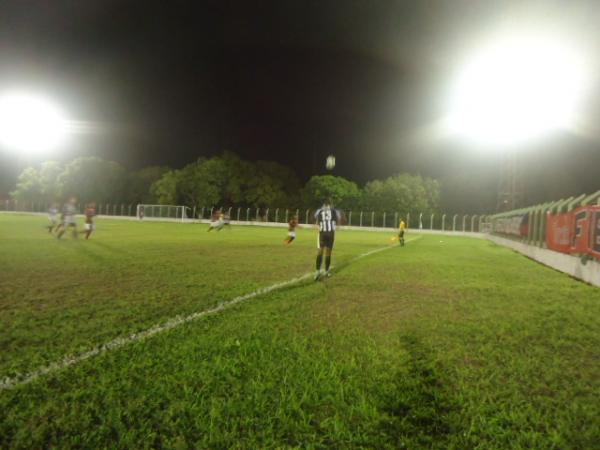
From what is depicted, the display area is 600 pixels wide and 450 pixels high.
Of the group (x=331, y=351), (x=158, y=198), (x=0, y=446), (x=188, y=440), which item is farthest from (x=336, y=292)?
(x=158, y=198)

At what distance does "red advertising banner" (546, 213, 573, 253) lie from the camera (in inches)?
500

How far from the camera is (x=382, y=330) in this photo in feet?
17.5

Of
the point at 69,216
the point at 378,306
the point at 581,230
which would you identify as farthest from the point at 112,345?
the point at 69,216

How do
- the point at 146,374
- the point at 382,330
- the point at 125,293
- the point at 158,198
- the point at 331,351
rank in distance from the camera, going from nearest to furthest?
the point at 146,374, the point at 331,351, the point at 382,330, the point at 125,293, the point at 158,198

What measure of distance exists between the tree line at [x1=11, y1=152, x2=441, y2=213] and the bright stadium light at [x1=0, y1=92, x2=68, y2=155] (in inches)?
404

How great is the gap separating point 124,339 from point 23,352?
0.96 m

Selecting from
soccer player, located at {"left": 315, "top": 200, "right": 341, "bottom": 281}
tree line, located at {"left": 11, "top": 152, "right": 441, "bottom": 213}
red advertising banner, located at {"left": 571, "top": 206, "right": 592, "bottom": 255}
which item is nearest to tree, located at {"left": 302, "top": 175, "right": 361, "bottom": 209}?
tree line, located at {"left": 11, "top": 152, "right": 441, "bottom": 213}

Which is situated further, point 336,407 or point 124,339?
point 124,339

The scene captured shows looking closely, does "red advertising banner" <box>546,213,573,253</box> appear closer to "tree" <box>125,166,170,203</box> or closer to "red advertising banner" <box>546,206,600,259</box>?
"red advertising banner" <box>546,206,600,259</box>

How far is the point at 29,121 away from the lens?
55.3 metres

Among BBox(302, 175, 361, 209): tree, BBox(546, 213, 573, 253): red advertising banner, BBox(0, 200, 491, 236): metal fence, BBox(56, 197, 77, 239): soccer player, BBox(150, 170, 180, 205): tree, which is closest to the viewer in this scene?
BBox(546, 213, 573, 253): red advertising banner

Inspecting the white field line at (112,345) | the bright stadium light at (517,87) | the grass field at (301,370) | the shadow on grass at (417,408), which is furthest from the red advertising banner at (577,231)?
the bright stadium light at (517,87)

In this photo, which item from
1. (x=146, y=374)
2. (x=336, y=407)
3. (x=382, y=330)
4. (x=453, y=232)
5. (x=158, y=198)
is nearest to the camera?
(x=336, y=407)

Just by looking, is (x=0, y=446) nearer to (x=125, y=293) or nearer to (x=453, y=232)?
(x=125, y=293)
